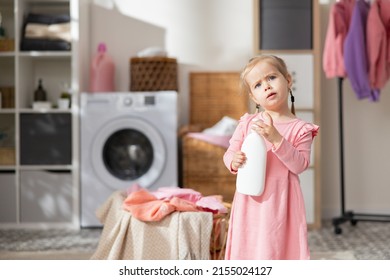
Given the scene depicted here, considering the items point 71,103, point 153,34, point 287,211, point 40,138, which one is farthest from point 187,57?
point 287,211

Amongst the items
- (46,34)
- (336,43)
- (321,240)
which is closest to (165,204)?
(321,240)

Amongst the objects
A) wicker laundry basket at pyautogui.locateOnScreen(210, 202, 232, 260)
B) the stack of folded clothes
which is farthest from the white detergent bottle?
the stack of folded clothes

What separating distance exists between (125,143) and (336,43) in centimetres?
134

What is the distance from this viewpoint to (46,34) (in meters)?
4.04

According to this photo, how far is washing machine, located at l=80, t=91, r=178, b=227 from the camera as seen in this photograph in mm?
3910

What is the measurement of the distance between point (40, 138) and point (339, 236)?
180 cm

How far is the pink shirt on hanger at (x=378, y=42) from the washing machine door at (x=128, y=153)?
1268 millimetres

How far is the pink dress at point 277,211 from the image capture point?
138 centimetres

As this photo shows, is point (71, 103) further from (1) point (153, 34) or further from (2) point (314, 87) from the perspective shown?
(2) point (314, 87)

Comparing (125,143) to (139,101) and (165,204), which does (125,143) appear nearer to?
(139,101)

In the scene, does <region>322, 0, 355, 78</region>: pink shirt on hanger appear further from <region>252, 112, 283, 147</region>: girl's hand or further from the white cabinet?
<region>252, 112, 283, 147</region>: girl's hand

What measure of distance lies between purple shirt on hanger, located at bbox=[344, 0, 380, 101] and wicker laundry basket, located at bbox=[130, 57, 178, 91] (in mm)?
1042

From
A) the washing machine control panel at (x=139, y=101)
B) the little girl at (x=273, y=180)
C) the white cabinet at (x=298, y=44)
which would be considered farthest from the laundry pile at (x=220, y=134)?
the little girl at (x=273, y=180)

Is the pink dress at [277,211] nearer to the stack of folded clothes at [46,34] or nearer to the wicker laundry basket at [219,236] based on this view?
the wicker laundry basket at [219,236]
